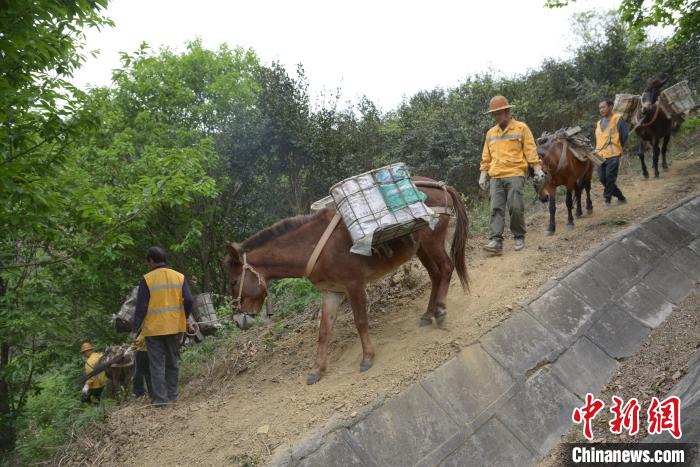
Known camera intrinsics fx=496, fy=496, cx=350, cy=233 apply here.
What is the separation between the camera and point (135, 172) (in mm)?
10383

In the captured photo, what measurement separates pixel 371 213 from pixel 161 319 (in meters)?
2.87

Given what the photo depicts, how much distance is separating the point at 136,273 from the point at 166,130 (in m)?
3.48

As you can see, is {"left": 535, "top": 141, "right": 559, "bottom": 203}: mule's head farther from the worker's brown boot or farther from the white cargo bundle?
the white cargo bundle

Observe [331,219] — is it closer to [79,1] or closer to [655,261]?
[79,1]

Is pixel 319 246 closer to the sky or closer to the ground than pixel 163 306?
closer to the sky

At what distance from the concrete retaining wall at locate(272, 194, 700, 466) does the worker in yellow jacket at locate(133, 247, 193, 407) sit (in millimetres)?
2541

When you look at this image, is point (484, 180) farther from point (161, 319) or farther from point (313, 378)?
point (161, 319)

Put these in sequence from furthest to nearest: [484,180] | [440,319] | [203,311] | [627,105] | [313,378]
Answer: [627,105] → [484,180] → [203,311] → [440,319] → [313,378]

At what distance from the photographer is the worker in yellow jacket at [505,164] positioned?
287 inches

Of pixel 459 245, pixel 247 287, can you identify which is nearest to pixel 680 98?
pixel 459 245

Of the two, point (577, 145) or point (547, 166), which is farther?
point (577, 145)

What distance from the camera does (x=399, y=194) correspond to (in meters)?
5.11

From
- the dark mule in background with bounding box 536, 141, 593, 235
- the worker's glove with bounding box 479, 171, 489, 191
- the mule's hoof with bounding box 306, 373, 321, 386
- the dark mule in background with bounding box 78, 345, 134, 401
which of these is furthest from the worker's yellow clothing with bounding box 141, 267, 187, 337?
the dark mule in background with bounding box 536, 141, 593, 235

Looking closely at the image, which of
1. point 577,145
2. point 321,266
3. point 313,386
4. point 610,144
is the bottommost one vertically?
point 313,386
